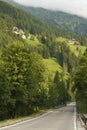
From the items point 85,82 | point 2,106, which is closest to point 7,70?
point 2,106

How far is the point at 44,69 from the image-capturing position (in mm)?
80562

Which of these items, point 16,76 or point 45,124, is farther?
point 16,76

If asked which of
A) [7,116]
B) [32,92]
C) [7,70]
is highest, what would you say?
[7,70]

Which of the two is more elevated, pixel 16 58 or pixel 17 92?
pixel 16 58

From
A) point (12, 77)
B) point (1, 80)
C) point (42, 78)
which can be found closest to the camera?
point (1, 80)

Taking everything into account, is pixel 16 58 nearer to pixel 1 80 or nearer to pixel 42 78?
pixel 1 80

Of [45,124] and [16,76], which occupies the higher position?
[16,76]

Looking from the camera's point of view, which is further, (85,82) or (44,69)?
(44,69)

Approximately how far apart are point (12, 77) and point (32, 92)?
678 cm

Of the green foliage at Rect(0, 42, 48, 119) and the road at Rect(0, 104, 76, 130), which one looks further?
the green foliage at Rect(0, 42, 48, 119)

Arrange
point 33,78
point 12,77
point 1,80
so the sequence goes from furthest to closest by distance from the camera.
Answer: point 33,78
point 12,77
point 1,80

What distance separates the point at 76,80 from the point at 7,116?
14.5m

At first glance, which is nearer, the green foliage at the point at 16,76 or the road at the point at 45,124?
the road at the point at 45,124

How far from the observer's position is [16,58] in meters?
61.9
